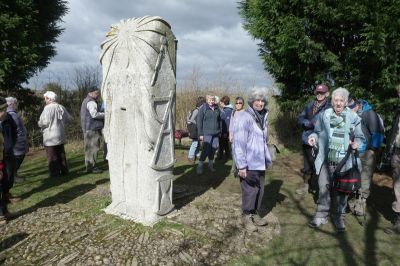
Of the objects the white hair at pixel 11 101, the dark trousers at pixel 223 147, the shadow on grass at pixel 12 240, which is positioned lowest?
the shadow on grass at pixel 12 240

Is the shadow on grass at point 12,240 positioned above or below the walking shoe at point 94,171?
below

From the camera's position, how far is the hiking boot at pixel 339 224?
5.10 meters

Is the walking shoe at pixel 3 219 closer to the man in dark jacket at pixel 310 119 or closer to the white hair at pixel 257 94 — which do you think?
the white hair at pixel 257 94

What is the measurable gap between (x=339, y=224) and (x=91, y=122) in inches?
223

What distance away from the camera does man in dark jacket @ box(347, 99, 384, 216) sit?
570cm

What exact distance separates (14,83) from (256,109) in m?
10.2

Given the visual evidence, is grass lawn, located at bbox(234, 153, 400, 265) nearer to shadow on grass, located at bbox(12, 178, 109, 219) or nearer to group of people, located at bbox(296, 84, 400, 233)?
group of people, located at bbox(296, 84, 400, 233)

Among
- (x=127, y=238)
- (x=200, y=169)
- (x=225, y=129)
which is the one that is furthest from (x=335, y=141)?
(x=225, y=129)

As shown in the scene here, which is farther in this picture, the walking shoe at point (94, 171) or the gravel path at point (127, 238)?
the walking shoe at point (94, 171)

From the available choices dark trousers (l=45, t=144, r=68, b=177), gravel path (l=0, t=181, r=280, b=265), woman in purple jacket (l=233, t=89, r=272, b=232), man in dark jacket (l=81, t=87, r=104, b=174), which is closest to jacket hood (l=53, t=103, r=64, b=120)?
man in dark jacket (l=81, t=87, r=104, b=174)

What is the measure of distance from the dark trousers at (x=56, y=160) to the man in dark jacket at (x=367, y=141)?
20.2ft

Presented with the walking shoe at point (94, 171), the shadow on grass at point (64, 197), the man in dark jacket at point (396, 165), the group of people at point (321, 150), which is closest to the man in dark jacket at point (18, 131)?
the shadow on grass at point (64, 197)

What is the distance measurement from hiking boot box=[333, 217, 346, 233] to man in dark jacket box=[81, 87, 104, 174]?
5361 mm

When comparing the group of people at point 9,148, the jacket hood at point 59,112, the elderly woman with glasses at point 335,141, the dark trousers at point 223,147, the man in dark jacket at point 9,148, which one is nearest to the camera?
the elderly woman with glasses at point 335,141
